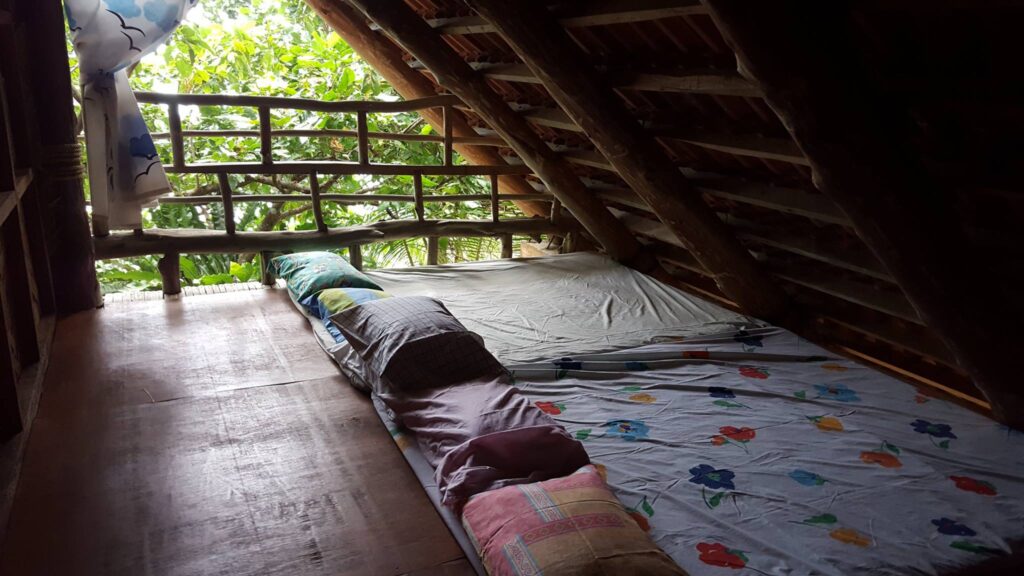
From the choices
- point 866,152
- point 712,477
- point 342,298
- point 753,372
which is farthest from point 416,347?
point 866,152

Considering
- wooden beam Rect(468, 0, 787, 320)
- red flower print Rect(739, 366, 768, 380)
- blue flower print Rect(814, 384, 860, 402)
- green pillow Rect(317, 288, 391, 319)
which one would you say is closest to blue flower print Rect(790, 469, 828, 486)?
blue flower print Rect(814, 384, 860, 402)

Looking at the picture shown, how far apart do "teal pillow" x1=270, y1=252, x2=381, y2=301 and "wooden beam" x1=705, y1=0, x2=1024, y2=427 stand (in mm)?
2032

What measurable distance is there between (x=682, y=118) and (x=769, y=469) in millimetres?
1408

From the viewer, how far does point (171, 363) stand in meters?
2.91

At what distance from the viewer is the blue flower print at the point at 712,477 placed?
2.11 meters

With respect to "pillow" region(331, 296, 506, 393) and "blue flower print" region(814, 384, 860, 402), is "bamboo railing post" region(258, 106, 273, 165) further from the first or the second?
"blue flower print" region(814, 384, 860, 402)

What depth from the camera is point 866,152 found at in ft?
6.49

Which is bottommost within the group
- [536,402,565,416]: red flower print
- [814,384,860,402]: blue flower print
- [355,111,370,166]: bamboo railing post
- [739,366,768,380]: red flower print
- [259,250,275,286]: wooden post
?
[814,384,860,402]: blue flower print

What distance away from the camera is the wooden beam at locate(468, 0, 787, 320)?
286 centimetres

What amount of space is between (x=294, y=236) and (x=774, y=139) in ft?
7.99

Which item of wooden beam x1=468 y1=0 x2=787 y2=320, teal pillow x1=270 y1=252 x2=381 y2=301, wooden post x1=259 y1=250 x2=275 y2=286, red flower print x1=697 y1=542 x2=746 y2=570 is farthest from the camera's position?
wooden post x1=259 y1=250 x2=275 y2=286

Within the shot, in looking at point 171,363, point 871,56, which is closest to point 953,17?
point 871,56

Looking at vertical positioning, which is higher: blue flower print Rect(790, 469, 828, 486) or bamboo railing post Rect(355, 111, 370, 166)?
bamboo railing post Rect(355, 111, 370, 166)

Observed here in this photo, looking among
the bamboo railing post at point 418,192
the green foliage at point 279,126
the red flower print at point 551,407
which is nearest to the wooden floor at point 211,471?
the red flower print at point 551,407
